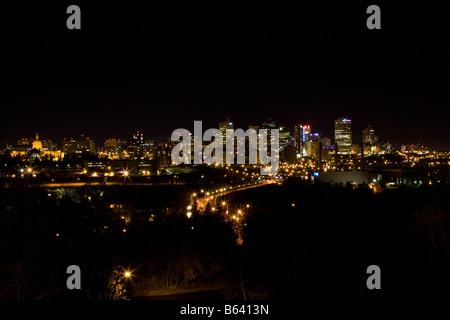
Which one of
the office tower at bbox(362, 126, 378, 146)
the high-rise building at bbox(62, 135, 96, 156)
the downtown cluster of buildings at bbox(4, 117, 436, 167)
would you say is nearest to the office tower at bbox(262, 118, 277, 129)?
the downtown cluster of buildings at bbox(4, 117, 436, 167)

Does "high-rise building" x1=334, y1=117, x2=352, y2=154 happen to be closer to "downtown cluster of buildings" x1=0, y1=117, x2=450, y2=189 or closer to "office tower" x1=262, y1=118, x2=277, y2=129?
"downtown cluster of buildings" x1=0, y1=117, x2=450, y2=189

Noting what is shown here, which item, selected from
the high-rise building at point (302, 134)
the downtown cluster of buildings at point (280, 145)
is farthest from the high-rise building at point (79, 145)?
the high-rise building at point (302, 134)

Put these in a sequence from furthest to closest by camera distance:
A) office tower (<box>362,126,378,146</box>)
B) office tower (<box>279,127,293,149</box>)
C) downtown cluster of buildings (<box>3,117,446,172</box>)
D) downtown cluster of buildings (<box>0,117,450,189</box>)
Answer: office tower (<box>279,127,293,149</box>), office tower (<box>362,126,378,146</box>), downtown cluster of buildings (<box>3,117,446,172</box>), downtown cluster of buildings (<box>0,117,450,189</box>)

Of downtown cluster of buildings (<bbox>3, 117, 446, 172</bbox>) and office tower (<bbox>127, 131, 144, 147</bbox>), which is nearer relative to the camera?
downtown cluster of buildings (<bbox>3, 117, 446, 172</bbox>)

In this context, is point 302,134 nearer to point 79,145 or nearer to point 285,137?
point 285,137

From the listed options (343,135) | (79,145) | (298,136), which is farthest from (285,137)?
(79,145)

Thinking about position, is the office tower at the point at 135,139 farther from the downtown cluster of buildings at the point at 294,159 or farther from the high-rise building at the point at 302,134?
the high-rise building at the point at 302,134

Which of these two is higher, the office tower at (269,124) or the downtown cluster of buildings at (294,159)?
the office tower at (269,124)
